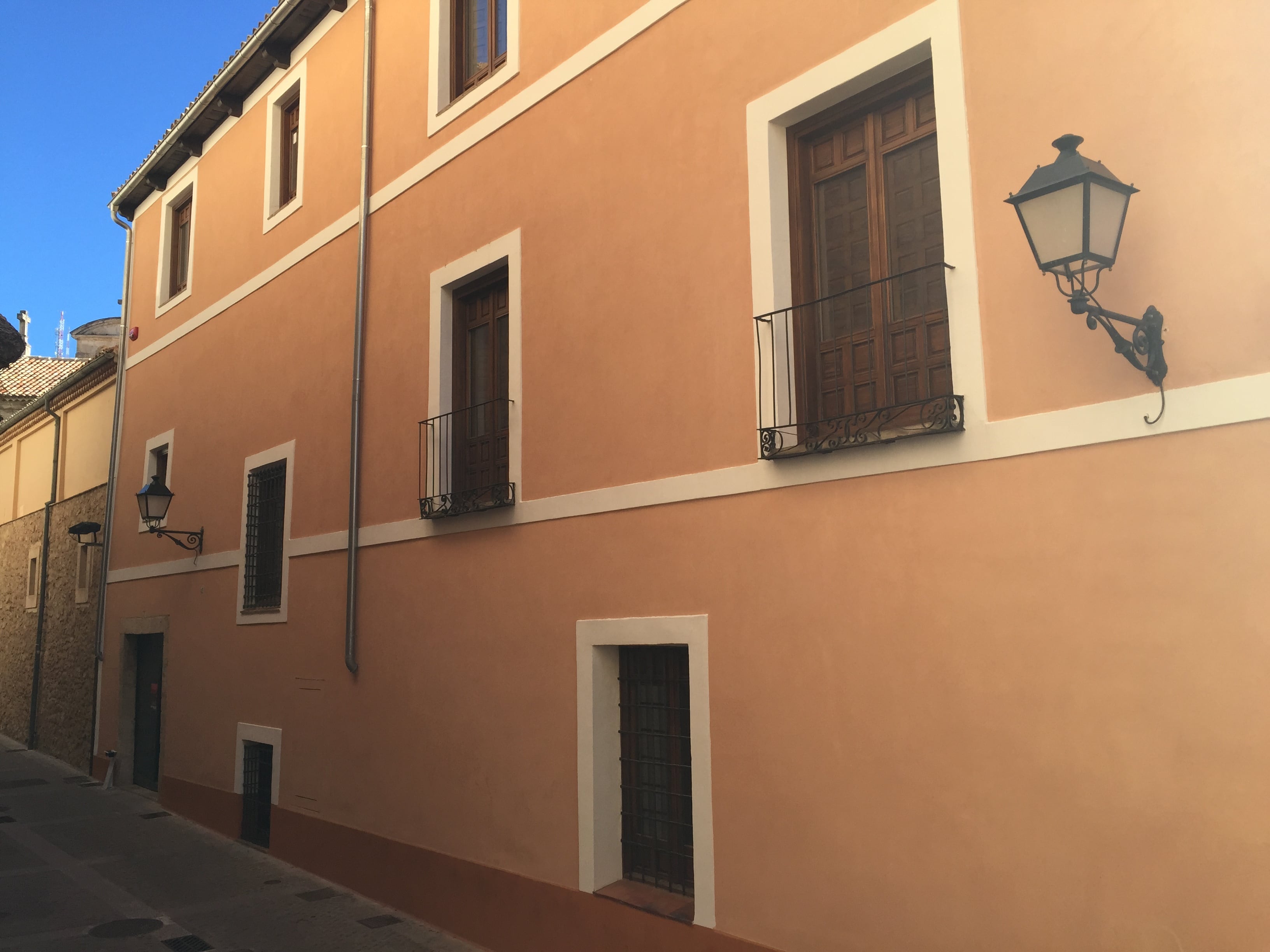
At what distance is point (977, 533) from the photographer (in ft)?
15.0

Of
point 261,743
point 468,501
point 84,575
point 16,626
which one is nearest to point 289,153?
point 468,501

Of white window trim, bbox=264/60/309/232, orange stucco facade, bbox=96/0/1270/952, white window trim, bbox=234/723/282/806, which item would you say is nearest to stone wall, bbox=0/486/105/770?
white window trim, bbox=234/723/282/806

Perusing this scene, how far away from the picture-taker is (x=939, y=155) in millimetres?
4883

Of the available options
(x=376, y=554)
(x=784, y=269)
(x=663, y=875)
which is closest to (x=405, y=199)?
(x=376, y=554)

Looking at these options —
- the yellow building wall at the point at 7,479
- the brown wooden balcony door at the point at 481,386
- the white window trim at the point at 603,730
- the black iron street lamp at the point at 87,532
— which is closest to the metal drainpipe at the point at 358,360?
the brown wooden balcony door at the point at 481,386

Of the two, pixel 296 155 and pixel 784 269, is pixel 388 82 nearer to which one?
pixel 296 155

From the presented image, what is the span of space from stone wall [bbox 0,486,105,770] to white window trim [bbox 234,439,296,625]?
197 inches

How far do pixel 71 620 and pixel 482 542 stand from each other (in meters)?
11.3

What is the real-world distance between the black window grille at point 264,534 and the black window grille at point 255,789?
1431 millimetres

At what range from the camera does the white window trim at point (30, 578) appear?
18.1 m

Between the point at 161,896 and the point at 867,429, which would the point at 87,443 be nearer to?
the point at 161,896

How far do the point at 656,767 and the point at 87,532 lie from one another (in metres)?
11.7

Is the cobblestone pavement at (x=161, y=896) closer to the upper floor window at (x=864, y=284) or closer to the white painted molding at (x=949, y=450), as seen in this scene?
the white painted molding at (x=949, y=450)

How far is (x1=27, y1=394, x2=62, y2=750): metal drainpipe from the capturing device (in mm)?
17297
